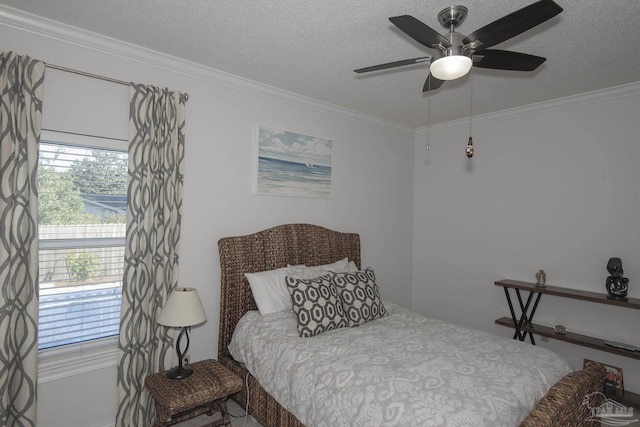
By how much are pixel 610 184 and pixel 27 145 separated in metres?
4.51

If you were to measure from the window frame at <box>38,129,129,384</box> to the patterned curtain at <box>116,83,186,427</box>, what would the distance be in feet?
0.40

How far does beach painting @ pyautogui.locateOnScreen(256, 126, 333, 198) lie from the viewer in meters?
3.24

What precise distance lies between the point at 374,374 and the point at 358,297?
0.96 m

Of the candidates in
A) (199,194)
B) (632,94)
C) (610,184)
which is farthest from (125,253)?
(632,94)

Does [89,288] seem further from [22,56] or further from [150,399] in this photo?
[22,56]

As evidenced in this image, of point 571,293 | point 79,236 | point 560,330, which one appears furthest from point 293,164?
point 560,330

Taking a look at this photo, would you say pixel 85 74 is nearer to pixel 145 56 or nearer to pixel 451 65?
pixel 145 56

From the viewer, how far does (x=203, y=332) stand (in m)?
2.87

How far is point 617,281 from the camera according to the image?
3.03m

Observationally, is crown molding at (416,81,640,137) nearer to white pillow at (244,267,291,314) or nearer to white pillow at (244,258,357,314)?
white pillow at (244,258,357,314)

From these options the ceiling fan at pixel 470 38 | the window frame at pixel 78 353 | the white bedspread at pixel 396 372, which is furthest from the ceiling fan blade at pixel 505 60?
the window frame at pixel 78 353

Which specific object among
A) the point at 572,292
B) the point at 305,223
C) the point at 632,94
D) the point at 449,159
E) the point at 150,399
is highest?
the point at 632,94

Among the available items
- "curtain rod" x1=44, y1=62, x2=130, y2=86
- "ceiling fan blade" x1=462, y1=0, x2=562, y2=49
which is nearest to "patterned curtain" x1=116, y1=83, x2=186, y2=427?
"curtain rod" x1=44, y1=62, x2=130, y2=86

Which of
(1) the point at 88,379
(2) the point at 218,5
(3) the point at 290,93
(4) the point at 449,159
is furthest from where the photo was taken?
(4) the point at 449,159
